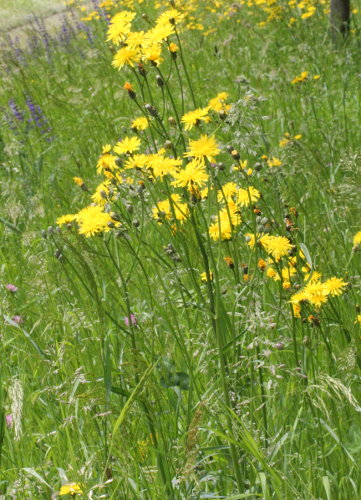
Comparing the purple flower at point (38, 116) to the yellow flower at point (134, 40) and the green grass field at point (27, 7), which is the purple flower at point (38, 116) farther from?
the green grass field at point (27, 7)

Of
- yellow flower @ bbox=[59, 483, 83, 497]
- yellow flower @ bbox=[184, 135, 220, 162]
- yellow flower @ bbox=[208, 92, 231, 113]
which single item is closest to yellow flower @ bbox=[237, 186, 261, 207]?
yellow flower @ bbox=[184, 135, 220, 162]

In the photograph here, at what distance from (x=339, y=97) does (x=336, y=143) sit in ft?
3.39

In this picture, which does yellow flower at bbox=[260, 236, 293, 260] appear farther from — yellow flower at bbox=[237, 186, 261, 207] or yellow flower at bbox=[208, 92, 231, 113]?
yellow flower at bbox=[208, 92, 231, 113]

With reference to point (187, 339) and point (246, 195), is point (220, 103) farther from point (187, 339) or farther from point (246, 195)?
point (187, 339)

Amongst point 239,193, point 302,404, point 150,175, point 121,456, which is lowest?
point 302,404

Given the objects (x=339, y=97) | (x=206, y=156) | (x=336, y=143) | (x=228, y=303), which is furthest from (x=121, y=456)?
(x=339, y=97)

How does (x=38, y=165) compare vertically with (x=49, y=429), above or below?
above

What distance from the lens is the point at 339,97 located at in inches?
178

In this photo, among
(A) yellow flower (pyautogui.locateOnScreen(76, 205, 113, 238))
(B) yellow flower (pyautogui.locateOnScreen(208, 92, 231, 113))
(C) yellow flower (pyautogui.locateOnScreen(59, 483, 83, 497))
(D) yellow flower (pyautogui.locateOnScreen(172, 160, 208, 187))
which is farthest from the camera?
(B) yellow flower (pyautogui.locateOnScreen(208, 92, 231, 113))

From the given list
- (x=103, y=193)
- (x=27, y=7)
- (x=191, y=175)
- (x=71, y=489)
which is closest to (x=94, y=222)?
(x=103, y=193)

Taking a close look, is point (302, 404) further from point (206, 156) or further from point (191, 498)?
point (206, 156)

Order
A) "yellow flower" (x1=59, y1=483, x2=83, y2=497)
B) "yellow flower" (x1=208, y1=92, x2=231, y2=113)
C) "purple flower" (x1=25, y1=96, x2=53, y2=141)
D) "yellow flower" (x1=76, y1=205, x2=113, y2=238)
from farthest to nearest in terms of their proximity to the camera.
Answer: "purple flower" (x1=25, y1=96, x2=53, y2=141) → "yellow flower" (x1=208, y1=92, x2=231, y2=113) → "yellow flower" (x1=76, y1=205, x2=113, y2=238) → "yellow flower" (x1=59, y1=483, x2=83, y2=497)

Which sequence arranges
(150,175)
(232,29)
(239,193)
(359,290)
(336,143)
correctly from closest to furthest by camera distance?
(150,175), (239,193), (359,290), (336,143), (232,29)

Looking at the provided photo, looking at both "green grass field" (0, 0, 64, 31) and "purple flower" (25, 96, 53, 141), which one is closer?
"purple flower" (25, 96, 53, 141)
